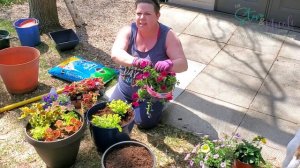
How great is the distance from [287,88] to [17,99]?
3.37 metres

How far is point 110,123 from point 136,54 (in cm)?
78

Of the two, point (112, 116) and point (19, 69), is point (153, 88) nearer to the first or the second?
point (112, 116)

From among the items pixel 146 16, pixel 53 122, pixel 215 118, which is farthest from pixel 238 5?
pixel 53 122

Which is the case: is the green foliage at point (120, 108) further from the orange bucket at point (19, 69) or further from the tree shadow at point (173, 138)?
the orange bucket at point (19, 69)

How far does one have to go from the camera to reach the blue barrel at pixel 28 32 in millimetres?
4789

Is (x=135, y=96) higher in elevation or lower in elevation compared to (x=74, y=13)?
higher

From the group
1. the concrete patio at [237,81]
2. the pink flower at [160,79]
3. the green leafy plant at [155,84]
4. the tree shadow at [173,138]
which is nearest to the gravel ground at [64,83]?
the tree shadow at [173,138]

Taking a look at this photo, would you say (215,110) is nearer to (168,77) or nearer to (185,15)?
(168,77)

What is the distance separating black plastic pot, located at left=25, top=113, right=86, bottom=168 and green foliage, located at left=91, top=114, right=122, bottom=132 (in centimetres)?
14

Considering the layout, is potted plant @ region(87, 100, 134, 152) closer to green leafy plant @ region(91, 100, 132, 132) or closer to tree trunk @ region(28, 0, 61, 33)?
green leafy plant @ region(91, 100, 132, 132)

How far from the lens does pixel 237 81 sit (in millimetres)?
4387

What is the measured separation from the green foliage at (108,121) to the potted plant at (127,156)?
0.54 ft

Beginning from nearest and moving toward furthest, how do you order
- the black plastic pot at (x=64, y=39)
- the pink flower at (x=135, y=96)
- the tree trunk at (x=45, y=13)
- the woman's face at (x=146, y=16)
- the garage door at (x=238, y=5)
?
the woman's face at (x=146, y=16) < the pink flower at (x=135, y=96) < the black plastic pot at (x=64, y=39) < the tree trunk at (x=45, y=13) < the garage door at (x=238, y=5)

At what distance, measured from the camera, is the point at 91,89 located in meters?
3.74
